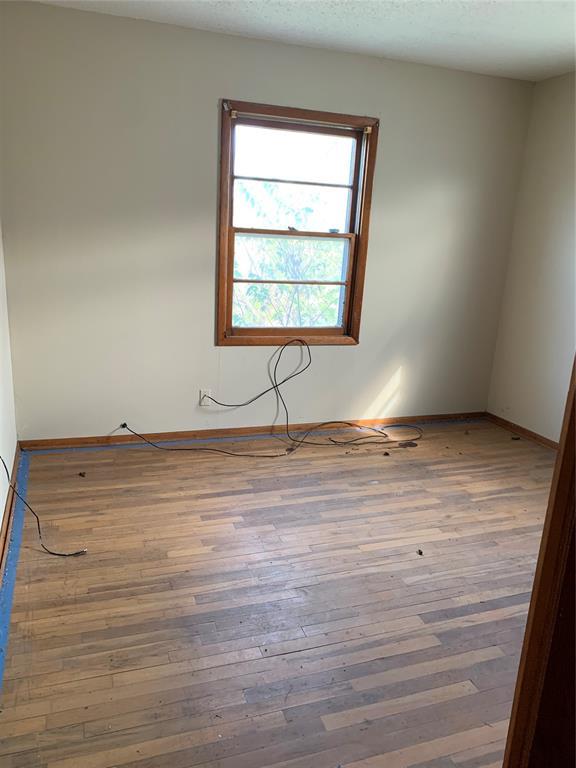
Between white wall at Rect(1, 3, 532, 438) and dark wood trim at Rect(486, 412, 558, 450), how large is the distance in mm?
724

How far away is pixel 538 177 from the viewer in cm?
433

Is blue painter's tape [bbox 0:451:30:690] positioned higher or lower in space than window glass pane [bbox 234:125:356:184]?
lower

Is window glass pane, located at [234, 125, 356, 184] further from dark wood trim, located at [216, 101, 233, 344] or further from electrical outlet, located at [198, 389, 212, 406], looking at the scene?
electrical outlet, located at [198, 389, 212, 406]

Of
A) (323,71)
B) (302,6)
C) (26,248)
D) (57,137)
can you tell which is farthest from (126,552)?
(323,71)

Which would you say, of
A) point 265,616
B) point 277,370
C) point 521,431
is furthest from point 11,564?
point 521,431

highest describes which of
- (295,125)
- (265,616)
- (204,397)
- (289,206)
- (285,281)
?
(295,125)

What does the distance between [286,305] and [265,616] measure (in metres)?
2.34

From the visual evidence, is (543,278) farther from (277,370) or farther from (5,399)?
(5,399)

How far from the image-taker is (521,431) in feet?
15.0

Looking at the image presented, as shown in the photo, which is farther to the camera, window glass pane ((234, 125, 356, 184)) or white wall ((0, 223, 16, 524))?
window glass pane ((234, 125, 356, 184))

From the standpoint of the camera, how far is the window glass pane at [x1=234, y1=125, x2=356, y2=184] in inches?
147

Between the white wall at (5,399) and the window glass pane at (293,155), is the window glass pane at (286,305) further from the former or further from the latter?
the white wall at (5,399)

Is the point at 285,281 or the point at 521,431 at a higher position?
the point at 285,281

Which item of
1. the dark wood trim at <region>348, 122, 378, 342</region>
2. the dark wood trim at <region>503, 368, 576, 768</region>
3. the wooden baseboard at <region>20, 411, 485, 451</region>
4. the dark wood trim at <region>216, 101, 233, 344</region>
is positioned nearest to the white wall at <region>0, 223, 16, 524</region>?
the wooden baseboard at <region>20, 411, 485, 451</region>
